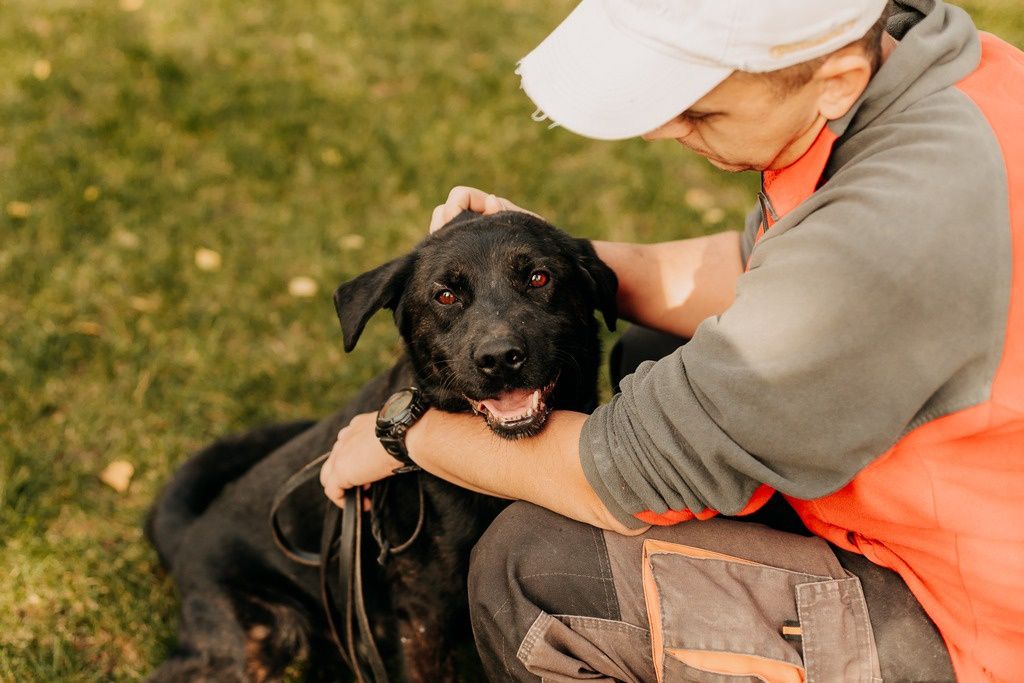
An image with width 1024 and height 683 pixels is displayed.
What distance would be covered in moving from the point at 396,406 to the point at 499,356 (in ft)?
1.27

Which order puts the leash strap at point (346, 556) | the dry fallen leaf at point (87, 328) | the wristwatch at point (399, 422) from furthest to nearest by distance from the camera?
the dry fallen leaf at point (87, 328) → the leash strap at point (346, 556) → the wristwatch at point (399, 422)

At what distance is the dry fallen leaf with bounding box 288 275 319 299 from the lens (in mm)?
5102

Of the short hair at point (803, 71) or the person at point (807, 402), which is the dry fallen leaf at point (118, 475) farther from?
the short hair at point (803, 71)

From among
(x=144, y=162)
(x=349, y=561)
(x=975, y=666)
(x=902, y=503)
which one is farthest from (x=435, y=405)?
(x=144, y=162)

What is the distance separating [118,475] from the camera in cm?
410

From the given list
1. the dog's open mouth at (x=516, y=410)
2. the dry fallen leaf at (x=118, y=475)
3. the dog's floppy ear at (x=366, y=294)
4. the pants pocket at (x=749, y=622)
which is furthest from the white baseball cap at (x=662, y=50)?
the dry fallen leaf at (x=118, y=475)

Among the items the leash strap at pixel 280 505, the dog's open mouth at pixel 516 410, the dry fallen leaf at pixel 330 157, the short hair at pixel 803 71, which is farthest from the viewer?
the dry fallen leaf at pixel 330 157

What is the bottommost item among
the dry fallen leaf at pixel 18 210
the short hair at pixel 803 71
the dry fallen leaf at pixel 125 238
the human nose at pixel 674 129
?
the dry fallen leaf at pixel 125 238

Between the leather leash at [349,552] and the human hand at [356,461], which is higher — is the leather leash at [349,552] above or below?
below

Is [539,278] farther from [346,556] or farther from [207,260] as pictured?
[207,260]

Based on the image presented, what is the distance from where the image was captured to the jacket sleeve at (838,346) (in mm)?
1930

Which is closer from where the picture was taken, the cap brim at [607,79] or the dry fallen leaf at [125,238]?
the cap brim at [607,79]

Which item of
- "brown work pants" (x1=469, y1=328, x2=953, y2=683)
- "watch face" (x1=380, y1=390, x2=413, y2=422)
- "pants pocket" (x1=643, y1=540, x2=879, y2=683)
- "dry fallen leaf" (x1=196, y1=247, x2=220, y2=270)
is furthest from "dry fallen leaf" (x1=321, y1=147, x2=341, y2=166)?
"pants pocket" (x1=643, y1=540, x2=879, y2=683)

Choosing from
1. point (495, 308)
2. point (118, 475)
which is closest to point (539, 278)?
point (495, 308)
